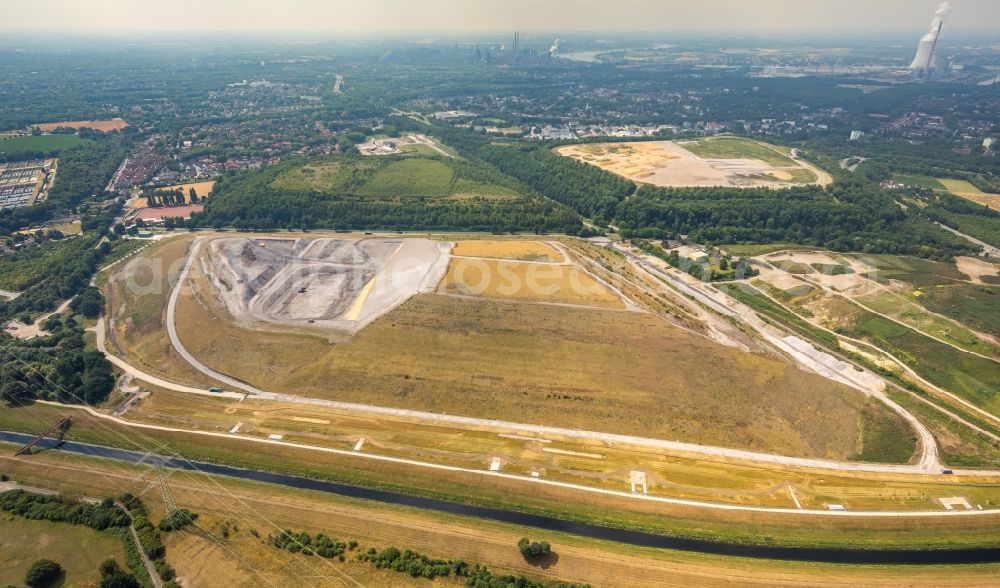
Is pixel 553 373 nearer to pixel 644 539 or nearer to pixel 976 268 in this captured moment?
pixel 644 539

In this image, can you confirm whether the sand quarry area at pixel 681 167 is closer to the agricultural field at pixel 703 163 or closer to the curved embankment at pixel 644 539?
the agricultural field at pixel 703 163

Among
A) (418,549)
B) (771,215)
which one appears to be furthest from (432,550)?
(771,215)

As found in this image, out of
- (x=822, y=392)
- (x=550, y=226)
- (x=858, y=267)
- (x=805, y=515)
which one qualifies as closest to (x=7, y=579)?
(x=805, y=515)

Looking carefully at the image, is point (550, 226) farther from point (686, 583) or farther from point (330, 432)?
point (686, 583)

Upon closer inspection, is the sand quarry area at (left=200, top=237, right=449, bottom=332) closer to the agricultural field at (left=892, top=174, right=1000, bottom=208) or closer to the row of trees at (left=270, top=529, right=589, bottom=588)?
the row of trees at (left=270, top=529, right=589, bottom=588)

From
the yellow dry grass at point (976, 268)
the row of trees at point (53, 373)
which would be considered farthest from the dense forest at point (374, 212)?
the yellow dry grass at point (976, 268)

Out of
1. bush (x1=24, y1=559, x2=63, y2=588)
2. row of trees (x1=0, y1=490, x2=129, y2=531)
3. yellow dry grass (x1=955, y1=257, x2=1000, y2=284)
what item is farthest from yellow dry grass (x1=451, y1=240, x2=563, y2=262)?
yellow dry grass (x1=955, y1=257, x2=1000, y2=284)
